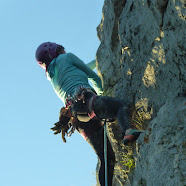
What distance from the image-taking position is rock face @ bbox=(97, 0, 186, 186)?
3791mm

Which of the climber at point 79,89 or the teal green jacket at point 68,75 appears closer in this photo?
the climber at point 79,89

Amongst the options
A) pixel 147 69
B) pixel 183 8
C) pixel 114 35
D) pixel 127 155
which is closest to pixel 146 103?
pixel 147 69

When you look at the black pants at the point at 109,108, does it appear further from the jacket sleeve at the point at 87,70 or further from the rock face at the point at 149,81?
the jacket sleeve at the point at 87,70

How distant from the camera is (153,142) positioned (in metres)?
4.06

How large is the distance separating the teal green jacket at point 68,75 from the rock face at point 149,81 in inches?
18.5

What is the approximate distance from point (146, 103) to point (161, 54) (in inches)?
31.0

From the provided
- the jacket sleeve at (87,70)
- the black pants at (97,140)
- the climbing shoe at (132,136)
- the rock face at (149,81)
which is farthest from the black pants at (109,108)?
the jacket sleeve at (87,70)

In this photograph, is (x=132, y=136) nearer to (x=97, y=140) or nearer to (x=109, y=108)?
(x=109, y=108)

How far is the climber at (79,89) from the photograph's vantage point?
5246 millimetres

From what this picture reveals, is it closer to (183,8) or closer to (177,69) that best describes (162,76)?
(177,69)

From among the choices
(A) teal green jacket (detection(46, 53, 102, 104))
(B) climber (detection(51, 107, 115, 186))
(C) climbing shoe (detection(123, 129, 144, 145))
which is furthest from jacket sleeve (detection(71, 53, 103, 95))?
(C) climbing shoe (detection(123, 129, 144, 145))

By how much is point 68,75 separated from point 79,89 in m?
0.65

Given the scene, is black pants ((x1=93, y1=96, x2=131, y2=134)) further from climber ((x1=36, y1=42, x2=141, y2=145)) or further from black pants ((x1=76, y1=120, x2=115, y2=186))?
black pants ((x1=76, y1=120, x2=115, y2=186))

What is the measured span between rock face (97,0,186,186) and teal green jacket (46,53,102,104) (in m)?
0.47
